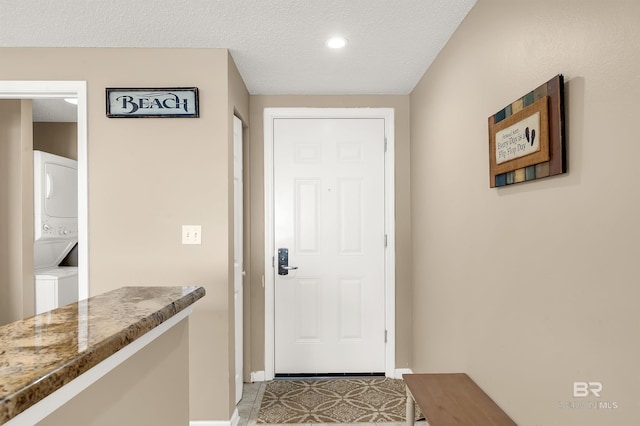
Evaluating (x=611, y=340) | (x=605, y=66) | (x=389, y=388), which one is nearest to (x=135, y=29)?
(x=605, y=66)

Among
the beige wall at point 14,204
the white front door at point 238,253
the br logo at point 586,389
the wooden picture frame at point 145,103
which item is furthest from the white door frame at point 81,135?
the br logo at point 586,389

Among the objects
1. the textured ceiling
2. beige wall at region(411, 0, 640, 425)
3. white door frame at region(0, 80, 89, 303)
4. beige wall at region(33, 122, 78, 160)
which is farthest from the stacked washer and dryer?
beige wall at region(411, 0, 640, 425)

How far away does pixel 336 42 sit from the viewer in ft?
7.63

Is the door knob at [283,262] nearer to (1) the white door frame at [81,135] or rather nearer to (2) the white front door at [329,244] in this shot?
(2) the white front door at [329,244]

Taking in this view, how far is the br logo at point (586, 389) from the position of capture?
44.4 inches

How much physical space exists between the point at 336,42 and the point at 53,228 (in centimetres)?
317

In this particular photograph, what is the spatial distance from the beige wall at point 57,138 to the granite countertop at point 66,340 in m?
3.64

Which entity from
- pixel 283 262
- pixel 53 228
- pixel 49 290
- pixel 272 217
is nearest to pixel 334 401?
pixel 283 262

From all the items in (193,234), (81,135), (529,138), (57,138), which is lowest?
(193,234)

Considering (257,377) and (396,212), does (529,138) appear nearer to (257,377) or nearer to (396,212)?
(396,212)

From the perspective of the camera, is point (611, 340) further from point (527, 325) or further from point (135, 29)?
point (135, 29)

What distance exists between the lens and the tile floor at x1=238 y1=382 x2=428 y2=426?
102 inches

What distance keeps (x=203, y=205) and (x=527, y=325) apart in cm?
179

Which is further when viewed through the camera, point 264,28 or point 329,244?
point 329,244
